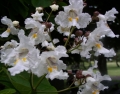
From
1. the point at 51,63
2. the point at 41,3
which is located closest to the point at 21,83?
the point at 51,63

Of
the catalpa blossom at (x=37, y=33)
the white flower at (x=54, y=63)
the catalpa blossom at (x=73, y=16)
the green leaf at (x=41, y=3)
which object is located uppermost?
the green leaf at (x=41, y=3)

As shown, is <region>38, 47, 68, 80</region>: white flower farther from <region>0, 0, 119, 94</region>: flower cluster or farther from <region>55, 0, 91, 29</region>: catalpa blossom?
<region>55, 0, 91, 29</region>: catalpa blossom

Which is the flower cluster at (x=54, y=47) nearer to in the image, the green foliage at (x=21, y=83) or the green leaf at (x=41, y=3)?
the green foliage at (x=21, y=83)

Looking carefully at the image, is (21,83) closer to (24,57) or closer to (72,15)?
(24,57)

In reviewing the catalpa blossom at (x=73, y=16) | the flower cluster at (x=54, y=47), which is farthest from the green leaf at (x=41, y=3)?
the catalpa blossom at (x=73, y=16)

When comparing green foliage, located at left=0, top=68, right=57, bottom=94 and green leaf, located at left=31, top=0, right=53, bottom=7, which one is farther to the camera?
green leaf, located at left=31, top=0, right=53, bottom=7

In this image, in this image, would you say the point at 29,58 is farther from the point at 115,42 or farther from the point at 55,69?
the point at 115,42

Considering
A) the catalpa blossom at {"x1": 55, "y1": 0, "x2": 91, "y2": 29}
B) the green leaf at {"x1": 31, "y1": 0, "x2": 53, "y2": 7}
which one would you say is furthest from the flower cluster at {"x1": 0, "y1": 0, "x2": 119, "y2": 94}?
the green leaf at {"x1": 31, "y1": 0, "x2": 53, "y2": 7}

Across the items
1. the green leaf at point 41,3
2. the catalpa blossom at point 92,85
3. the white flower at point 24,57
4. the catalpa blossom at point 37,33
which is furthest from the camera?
the green leaf at point 41,3
